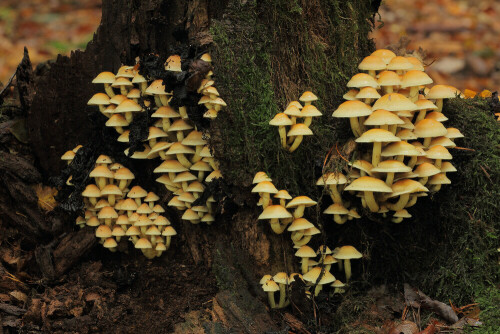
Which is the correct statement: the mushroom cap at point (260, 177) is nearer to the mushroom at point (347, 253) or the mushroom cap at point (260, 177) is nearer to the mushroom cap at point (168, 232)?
the mushroom at point (347, 253)

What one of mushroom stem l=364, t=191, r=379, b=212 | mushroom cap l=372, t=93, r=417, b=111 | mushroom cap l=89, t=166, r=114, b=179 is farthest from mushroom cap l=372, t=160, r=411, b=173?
mushroom cap l=89, t=166, r=114, b=179

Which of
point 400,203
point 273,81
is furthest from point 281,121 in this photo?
point 400,203

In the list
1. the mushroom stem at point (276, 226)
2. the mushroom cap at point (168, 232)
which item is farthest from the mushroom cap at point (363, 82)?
the mushroom cap at point (168, 232)

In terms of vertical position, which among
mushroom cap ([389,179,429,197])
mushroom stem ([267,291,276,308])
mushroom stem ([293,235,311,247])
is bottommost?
mushroom stem ([267,291,276,308])

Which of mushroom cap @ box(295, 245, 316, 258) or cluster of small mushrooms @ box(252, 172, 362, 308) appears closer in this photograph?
cluster of small mushrooms @ box(252, 172, 362, 308)

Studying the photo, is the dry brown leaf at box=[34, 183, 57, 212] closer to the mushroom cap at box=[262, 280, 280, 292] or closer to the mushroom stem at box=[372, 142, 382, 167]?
the mushroom cap at box=[262, 280, 280, 292]

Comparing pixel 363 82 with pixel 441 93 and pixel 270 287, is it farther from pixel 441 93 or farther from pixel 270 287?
pixel 270 287

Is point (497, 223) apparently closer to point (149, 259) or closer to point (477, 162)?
point (477, 162)
